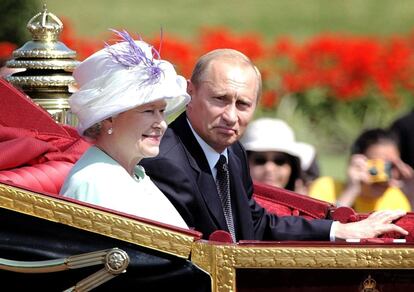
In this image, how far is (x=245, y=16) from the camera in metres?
14.2

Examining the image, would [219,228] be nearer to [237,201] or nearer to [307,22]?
[237,201]

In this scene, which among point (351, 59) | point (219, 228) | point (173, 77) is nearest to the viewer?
point (173, 77)

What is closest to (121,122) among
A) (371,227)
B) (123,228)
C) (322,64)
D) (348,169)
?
(123,228)

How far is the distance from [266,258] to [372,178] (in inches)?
104

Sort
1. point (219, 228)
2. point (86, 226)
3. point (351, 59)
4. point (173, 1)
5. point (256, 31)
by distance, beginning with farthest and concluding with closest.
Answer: point (173, 1)
point (256, 31)
point (351, 59)
point (219, 228)
point (86, 226)

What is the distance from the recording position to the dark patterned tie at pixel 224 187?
14.8 ft

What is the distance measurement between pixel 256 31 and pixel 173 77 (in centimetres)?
923

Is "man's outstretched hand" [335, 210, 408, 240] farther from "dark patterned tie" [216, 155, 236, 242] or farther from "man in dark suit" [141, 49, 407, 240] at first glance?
"dark patterned tie" [216, 155, 236, 242]

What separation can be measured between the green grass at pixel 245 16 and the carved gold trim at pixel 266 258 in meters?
8.94

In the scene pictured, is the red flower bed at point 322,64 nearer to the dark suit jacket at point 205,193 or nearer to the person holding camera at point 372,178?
the person holding camera at point 372,178

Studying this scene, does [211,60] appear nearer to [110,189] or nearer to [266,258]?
[110,189]

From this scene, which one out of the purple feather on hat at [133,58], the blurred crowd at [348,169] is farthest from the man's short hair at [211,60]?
the blurred crowd at [348,169]

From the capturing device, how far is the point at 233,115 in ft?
14.7

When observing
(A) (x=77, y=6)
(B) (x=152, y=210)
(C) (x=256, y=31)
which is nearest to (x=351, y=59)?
(C) (x=256, y=31)
